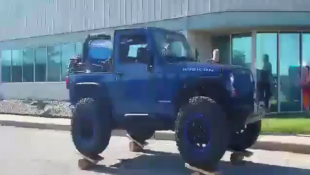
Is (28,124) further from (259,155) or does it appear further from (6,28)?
(6,28)

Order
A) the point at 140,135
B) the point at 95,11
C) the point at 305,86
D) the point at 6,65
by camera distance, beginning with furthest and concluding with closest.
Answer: the point at 6,65 < the point at 95,11 < the point at 305,86 < the point at 140,135

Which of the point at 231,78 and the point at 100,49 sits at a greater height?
the point at 100,49

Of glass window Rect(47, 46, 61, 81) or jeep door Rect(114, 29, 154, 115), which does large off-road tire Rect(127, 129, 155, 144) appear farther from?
glass window Rect(47, 46, 61, 81)

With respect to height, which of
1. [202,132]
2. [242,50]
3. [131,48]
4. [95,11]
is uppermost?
[95,11]

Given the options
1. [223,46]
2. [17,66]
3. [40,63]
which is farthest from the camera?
[17,66]

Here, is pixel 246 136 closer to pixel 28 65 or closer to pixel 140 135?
pixel 140 135

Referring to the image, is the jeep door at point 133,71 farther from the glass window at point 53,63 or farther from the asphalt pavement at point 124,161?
the glass window at point 53,63

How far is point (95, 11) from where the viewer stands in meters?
23.3

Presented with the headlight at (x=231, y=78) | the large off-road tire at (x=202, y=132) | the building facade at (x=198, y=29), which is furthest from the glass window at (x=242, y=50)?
the large off-road tire at (x=202, y=132)

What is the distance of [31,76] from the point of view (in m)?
28.5

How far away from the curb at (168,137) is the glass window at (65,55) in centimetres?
808

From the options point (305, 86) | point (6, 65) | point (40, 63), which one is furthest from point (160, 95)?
point (6, 65)

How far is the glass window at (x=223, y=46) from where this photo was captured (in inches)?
738

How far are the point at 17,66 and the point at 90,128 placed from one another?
22.0m
